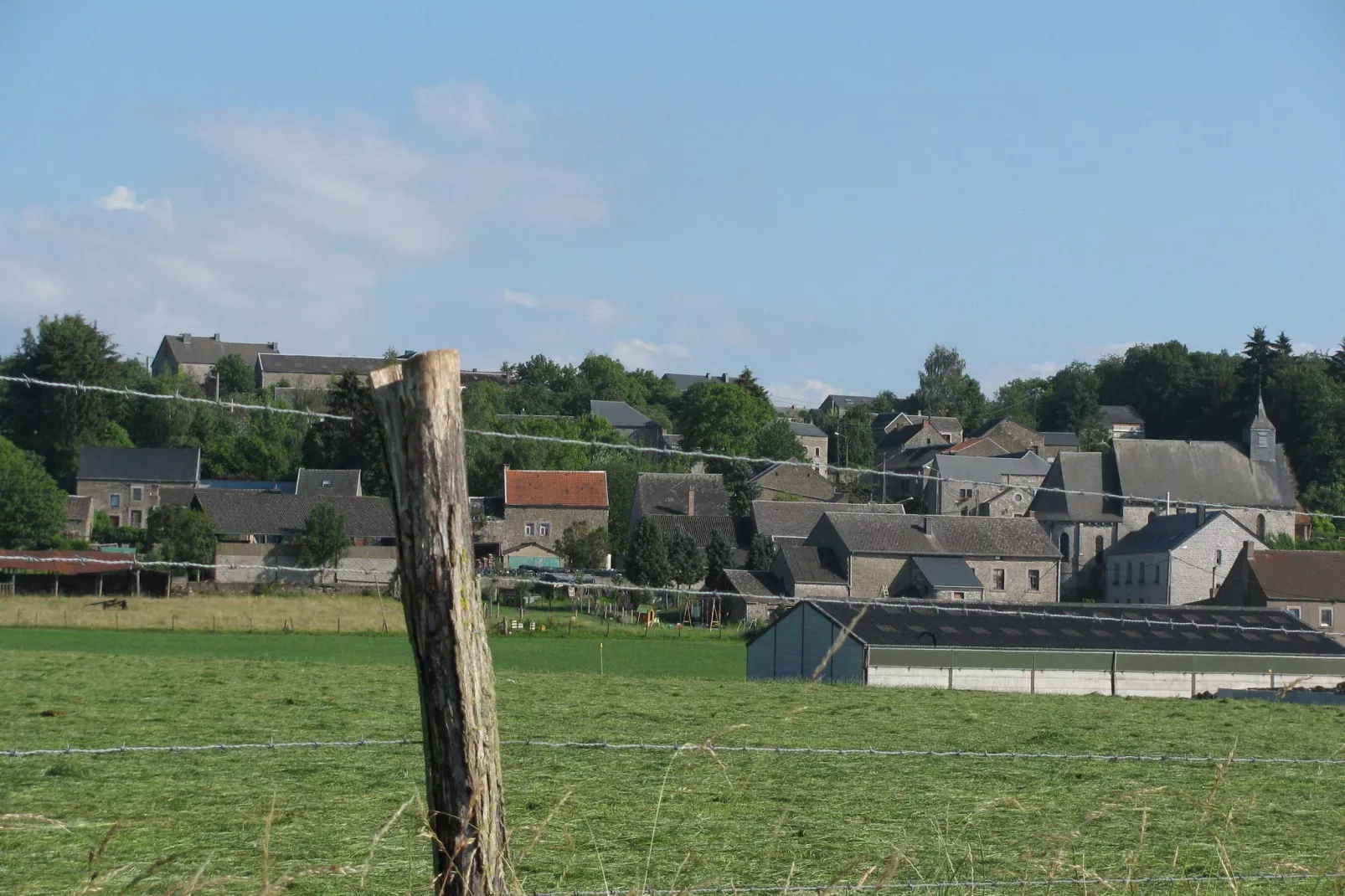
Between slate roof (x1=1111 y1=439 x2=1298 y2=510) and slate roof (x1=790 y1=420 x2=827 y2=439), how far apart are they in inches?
1655

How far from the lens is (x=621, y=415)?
102562 millimetres

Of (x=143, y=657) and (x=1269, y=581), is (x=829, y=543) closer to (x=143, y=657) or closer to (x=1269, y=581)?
(x=1269, y=581)

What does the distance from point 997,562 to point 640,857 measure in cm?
5462

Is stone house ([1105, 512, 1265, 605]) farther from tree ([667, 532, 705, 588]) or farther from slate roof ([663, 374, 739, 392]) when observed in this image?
slate roof ([663, 374, 739, 392])

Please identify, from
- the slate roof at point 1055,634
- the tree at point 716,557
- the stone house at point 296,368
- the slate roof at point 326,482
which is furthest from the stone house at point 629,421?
the slate roof at point 1055,634

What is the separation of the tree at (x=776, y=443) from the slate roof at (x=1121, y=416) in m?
34.4

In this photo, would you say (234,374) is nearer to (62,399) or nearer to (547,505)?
(547,505)

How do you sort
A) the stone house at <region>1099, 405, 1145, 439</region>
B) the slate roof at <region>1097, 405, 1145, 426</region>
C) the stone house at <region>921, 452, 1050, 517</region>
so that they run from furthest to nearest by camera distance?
the slate roof at <region>1097, 405, 1145, 426</region>
the stone house at <region>1099, 405, 1145, 439</region>
the stone house at <region>921, 452, 1050, 517</region>

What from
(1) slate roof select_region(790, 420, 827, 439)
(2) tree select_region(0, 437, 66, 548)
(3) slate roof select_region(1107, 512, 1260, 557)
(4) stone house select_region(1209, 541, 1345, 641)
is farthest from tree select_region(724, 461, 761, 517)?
(1) slate roof select_region(790, 420, 827, 439)

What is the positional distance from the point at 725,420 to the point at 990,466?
738 inches

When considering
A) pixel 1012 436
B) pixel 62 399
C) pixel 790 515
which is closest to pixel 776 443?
pixel 1012 436

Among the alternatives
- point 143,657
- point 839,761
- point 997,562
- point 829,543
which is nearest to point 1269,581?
A: point 997,562

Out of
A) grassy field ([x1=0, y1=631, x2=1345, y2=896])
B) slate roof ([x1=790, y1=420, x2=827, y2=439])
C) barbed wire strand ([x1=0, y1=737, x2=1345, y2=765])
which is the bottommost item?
grassy field ([x1=0, y1=631, x2=1345, y2=896])

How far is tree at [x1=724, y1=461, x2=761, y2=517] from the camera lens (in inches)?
2562
